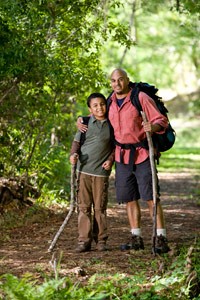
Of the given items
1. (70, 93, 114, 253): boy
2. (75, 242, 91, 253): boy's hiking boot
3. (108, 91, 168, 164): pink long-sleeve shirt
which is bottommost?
(75, 242, 91, 253): boy's hiking boot

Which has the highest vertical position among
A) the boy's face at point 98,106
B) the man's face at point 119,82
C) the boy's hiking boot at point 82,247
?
the man's face at point 119,82

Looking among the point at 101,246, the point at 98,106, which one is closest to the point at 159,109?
the point at 98,106

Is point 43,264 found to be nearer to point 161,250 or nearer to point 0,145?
point 161,250

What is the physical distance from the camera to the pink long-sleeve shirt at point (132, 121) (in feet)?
27.2

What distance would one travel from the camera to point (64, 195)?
1372cm

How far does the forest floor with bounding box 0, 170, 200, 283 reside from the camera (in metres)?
7.58

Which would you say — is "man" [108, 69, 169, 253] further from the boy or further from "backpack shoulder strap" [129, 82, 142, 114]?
the boy

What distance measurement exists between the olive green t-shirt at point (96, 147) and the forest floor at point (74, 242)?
95 cm

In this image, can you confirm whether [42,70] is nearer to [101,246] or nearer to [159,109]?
[159,109]

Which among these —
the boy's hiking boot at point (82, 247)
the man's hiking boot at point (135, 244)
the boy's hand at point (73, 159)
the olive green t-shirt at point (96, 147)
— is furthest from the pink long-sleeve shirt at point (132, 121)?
the boy's hiking boot at point (82, 247)

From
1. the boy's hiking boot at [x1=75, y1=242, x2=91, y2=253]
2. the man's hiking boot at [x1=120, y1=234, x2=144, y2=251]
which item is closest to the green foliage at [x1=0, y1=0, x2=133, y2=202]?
the boy's hiking boot at [x1=75, y1=242, x2=91, y2=253]

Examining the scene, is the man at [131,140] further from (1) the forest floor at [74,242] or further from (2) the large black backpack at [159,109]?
(1) the forest floor at [74,242]

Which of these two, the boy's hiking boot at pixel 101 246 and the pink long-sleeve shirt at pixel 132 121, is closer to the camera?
the pink long-sleeve shirt at pixel 132 121

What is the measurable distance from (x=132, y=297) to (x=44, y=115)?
6.29 m
